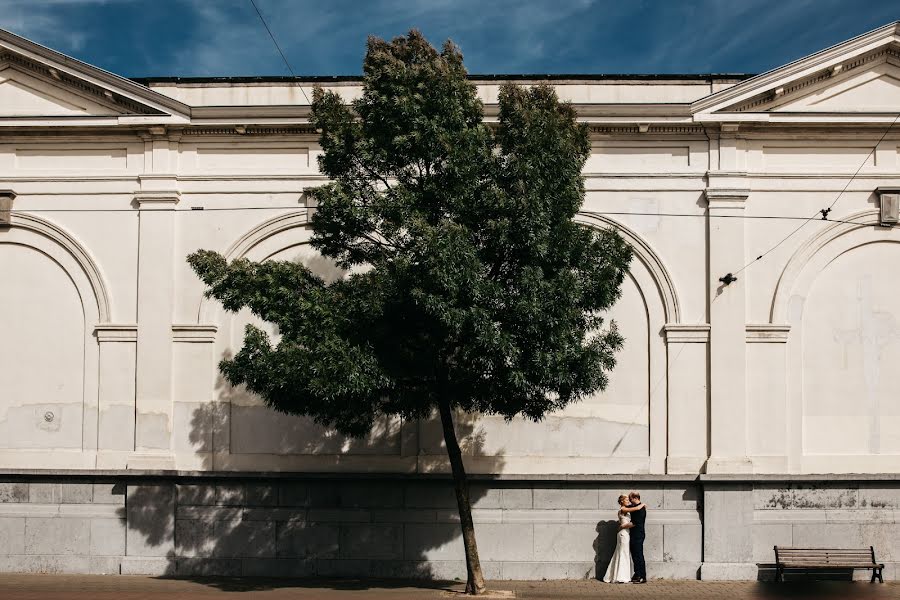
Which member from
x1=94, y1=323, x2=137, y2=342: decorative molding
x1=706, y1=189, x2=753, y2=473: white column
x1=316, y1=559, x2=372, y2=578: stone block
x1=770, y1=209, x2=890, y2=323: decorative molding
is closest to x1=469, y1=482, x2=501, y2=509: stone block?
x1=316, y1=559, x2=372, y2=578: stone block

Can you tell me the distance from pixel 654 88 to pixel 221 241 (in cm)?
808

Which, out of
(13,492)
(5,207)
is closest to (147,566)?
(13,492)

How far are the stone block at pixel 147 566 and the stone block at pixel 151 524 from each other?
98 mm

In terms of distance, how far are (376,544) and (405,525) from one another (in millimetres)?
574

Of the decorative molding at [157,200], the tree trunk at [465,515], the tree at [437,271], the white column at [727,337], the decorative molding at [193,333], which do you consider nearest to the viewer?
the tree at [437,271]

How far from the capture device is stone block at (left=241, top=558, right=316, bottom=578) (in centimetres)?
1695

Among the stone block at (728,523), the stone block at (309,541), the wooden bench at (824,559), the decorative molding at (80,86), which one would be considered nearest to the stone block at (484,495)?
the stone block at (309,541)

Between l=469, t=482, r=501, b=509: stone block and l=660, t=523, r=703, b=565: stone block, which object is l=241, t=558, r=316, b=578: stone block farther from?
l=660, t=523, r=703, b=565: stone block

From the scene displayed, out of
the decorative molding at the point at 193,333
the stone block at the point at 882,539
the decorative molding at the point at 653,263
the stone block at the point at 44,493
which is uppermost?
the decorative molding at the point at 653,263

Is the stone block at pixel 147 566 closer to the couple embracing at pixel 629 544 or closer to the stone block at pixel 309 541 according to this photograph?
the stone block at pixel 309 541

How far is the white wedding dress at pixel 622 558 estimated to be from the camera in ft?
53.8

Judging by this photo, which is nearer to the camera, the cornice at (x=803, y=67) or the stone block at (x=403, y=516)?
the stone block at (x=403, y=516)

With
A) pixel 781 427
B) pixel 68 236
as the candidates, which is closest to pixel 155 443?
pixel 68 236

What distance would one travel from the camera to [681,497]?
55.4ft
